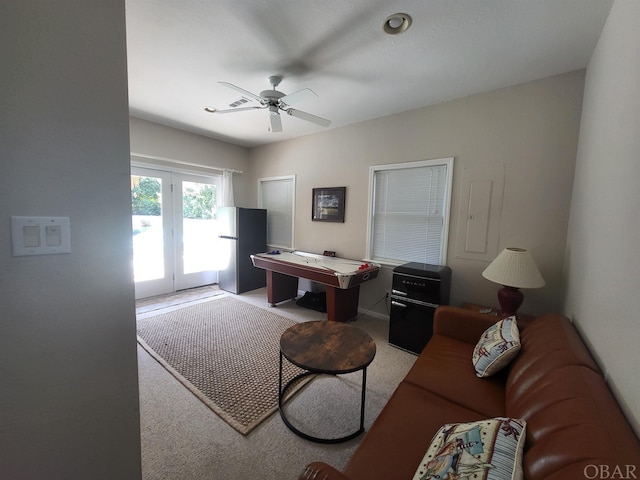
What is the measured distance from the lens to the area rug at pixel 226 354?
1825 mm

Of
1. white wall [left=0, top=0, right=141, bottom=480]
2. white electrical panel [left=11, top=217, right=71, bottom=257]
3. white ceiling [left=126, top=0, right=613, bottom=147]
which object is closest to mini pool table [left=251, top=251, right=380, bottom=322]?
white ceiling [left=126, top=0, right=613, bottom=147]

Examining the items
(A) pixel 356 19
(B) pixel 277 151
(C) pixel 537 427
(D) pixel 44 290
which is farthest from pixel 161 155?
(C) pixel 537 427

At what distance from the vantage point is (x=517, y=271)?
1977 mm

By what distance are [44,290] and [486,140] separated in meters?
3.37

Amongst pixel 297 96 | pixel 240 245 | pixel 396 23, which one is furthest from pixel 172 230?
pixel 396 23

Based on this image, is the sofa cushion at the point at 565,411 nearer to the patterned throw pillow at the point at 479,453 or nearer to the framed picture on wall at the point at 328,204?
the patterned throw pillow at the point at 479,453

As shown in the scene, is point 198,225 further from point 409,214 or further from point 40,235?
point 40,235

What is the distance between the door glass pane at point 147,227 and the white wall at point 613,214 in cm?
478

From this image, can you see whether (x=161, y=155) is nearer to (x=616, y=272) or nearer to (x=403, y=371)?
(x=403, y=371)

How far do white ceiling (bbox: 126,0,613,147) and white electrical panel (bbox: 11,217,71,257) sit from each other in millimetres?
1639

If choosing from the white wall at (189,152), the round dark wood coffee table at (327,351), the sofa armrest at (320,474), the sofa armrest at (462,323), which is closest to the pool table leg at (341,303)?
the round dark wood coffee table at (327,351)

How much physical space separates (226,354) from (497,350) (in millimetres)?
2245

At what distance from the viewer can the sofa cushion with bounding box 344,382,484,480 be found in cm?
94

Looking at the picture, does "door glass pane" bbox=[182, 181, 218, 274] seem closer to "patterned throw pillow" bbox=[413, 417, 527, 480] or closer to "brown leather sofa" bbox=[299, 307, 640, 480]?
"brown leather sofa" bbox=[299, 307, 640, 480]
